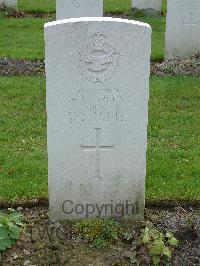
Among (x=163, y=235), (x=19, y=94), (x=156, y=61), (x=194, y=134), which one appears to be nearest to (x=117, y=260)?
(x=163, y=235)

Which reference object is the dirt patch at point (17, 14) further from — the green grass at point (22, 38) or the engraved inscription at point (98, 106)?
the engraved inscription at point (98, 106)

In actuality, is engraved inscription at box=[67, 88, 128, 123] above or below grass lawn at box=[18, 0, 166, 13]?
below

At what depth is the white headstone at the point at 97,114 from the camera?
4121 mm

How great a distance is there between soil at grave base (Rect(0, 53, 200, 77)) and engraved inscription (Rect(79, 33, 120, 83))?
16.8 ft

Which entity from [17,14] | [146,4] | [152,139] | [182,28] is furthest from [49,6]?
[152,139]

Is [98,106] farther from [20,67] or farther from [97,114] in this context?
[20,67]

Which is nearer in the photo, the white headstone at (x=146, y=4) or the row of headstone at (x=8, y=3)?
the white headstone at (x=146, y=4)

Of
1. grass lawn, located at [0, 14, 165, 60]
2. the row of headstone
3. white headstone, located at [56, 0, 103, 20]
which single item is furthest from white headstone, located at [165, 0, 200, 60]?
the row of headstone

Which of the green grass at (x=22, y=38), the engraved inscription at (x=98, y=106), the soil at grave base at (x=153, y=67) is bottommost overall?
the soil at grave base at (x=153, y=67)

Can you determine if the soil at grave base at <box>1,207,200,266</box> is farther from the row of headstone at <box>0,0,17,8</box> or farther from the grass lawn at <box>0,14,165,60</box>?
the row of headstone at <box>0,0,17,8</box>

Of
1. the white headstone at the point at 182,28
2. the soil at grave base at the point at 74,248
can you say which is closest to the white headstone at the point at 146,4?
the white headstone at the point at 182,28

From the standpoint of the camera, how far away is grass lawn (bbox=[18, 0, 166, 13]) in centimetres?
1518

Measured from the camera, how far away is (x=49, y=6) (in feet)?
51.2

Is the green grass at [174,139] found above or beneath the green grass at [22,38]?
beneath
